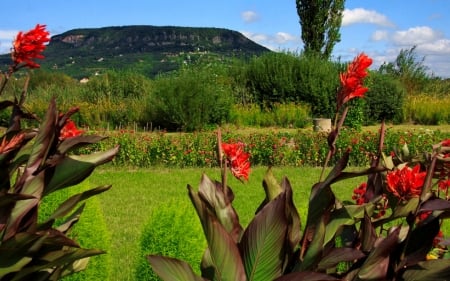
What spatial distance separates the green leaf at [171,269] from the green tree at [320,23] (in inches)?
845

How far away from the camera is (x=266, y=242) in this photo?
3.87ft

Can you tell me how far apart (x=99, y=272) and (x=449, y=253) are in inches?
65.1

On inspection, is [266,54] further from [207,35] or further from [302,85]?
[207,35]

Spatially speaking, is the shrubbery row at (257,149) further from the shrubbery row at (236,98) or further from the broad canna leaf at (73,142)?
the broad canna leaf at (73,142)

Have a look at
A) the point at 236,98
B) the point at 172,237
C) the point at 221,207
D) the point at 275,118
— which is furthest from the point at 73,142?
the point at 236,98

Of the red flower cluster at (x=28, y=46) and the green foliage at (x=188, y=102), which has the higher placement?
the red flower cluster at (x=28, y=46)

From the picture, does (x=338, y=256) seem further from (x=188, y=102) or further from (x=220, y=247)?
(x=188, y=102)

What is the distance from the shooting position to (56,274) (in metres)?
1.37

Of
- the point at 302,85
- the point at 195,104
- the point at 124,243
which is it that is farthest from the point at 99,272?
the point at 302,85

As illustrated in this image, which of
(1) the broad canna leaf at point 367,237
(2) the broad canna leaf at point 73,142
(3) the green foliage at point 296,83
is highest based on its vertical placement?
(2) the broad canna leaf at point 73,142

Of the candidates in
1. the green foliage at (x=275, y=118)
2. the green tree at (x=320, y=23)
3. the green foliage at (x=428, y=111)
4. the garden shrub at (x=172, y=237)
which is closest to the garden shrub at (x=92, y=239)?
the garden shrub at (x=172, y=237)

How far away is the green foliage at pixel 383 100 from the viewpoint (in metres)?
19.1

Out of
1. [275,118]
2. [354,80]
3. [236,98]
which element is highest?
[354,80]

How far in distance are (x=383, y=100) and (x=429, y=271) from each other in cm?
1851
